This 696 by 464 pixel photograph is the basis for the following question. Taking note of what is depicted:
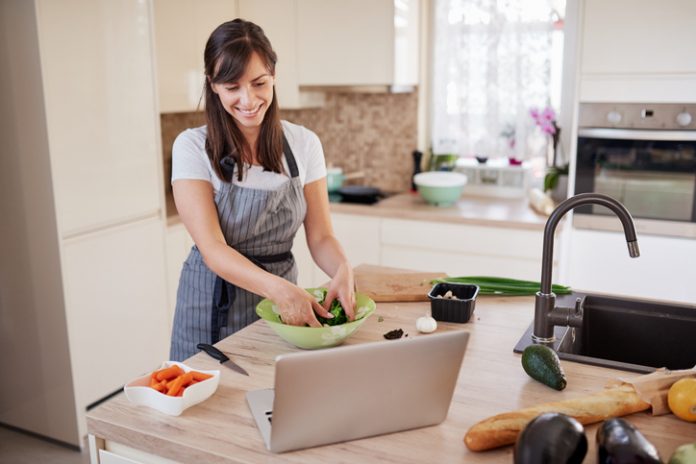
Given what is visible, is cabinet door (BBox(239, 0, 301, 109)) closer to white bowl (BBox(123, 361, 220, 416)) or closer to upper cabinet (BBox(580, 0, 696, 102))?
upper cabinet (BBox(580, 0, 696, 102))

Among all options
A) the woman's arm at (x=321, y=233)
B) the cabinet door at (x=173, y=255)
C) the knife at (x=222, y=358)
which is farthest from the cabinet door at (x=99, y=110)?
the knife at (x=222, y=358)

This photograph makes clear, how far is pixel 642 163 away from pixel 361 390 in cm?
232

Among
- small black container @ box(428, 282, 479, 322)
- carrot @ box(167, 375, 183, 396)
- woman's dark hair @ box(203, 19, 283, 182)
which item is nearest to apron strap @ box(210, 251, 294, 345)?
woman's dark hair @ box(203, 19, 283, 182)

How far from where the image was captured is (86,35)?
272 cm

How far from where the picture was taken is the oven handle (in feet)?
9.44

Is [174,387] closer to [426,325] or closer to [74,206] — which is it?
[426,325]

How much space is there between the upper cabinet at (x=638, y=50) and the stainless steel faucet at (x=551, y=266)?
1.66m

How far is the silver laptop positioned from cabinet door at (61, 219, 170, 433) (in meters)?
1.83

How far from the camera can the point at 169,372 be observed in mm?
1359

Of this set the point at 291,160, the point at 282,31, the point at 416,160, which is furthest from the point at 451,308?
the point at 282,31

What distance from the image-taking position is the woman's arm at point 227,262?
5.12 feet

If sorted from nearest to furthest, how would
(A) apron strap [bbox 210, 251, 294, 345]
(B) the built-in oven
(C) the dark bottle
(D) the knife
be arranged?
(D) the knife
(A) apron strap [bbox 210, 251, 294, 345]
(B) the built-in oven
(C) the dark bottle

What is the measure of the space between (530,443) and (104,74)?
2.40m

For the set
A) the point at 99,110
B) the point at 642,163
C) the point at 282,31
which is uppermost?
the point at 282,31
